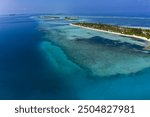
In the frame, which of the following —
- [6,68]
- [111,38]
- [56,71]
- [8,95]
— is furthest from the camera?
[111,38]

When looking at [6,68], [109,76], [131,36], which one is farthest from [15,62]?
[131,36]

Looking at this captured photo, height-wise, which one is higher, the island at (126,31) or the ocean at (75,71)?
the island at (126,31)

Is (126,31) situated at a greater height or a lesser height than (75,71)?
greater

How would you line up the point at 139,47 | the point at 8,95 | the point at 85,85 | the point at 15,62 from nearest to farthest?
the point at 8,95 < the point at 85,85 < the point at 15,62 < the point at 139,47

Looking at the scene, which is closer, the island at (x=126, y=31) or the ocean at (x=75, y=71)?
the ocean at (x=75, y=71)

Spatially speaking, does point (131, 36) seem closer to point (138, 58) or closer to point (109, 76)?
point (138, 58)

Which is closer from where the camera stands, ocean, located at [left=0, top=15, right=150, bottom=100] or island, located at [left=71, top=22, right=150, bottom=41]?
ocean, located at [left=0, top=15, right=150, bottom=100]

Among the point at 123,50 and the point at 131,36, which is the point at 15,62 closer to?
the point at 123,50

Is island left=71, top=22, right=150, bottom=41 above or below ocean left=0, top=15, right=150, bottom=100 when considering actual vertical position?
above

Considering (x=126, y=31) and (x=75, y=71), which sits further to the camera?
(x=126, y=31)

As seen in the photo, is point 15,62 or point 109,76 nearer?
point 109,76
